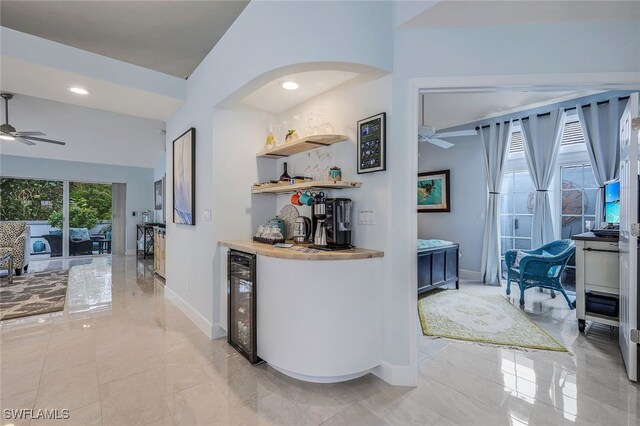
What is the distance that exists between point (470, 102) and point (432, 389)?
3.97m

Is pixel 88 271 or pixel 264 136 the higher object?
pixel 264 136

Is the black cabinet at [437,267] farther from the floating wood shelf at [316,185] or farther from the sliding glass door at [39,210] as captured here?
the sliding glass door at [39,210]

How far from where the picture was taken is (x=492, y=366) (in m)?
2.44

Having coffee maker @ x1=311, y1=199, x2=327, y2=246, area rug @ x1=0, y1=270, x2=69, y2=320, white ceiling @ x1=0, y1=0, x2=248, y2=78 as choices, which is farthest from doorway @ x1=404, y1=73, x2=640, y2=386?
area rug @ x1=0, y1=270, x2=69, y2=320

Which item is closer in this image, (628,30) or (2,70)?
(628,30)

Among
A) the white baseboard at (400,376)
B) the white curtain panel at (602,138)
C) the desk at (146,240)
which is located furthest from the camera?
the desk at (146,240)

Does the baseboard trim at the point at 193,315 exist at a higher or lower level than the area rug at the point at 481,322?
higher

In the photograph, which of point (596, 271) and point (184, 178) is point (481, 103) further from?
point (184, 178)

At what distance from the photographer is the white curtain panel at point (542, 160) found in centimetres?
461

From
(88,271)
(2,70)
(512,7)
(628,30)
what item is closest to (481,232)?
(628,30)

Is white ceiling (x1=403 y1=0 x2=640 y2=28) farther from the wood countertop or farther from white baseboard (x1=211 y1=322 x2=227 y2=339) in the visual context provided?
white baseboard (x1=211 y1=322 x2=227 y2=339)

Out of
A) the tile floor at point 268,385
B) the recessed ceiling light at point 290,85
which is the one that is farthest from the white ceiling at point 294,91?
the tile floor at point 268,385

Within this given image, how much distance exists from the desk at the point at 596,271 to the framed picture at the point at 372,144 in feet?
8.07

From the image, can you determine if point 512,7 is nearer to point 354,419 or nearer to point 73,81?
point 354,419
